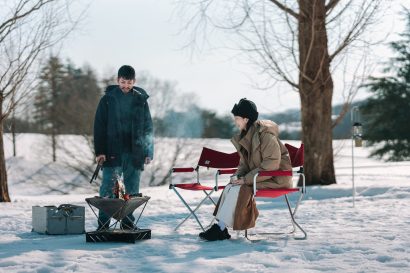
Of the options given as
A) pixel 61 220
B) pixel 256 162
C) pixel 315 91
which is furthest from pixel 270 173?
pixel 315 91

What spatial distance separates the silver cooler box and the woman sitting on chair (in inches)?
53.2

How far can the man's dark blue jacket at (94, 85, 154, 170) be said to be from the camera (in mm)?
6457

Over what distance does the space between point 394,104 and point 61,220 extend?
21940mm

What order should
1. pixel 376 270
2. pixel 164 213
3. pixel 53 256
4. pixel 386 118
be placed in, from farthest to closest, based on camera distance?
pixel 386 118 < pixel 164 213 < pixel 53 256 < pixel 376 270

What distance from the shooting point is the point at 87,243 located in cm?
606

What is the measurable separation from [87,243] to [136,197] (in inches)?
22.0

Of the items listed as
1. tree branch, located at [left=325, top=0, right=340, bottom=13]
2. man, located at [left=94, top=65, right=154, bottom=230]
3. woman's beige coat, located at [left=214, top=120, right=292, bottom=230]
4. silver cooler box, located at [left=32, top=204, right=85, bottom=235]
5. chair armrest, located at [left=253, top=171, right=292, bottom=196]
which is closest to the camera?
chair armrest, located at [left=253, top=171, right=292, bottom=196]

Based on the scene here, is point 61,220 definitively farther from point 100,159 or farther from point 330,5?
point 330,5

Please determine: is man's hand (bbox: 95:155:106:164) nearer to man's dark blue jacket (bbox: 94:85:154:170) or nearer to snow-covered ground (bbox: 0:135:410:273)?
man's dark blue jacket (bbox: 94:85:154:170)

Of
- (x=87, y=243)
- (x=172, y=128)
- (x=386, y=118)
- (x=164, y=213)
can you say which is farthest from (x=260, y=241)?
(x=172, y=128)

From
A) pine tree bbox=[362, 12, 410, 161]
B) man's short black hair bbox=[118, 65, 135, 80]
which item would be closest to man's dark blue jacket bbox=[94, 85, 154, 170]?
man's short black hair bbox=[118, 65, 135, 80]

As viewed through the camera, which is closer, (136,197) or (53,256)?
(53,256)

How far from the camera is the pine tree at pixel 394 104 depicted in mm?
26812

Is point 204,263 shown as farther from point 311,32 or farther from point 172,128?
point 172,128
